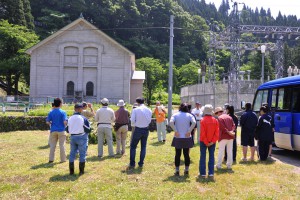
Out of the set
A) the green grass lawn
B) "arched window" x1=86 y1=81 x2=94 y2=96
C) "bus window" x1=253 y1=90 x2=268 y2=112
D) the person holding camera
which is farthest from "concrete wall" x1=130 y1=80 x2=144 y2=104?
the person holding camera

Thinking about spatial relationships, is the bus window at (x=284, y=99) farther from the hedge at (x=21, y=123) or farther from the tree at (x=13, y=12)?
the tree at (x=13, y=12)

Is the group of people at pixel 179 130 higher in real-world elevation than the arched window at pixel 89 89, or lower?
lower

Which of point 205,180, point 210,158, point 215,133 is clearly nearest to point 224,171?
point 210,158

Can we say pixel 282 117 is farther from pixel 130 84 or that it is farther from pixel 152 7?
pixel 152 7

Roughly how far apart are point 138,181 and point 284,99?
6980 mm

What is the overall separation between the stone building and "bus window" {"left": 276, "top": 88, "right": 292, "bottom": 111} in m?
27.9

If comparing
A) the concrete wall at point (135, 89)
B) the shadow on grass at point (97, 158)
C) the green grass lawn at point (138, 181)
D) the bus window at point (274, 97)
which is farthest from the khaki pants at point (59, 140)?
the concrete wall at point (135, 89)

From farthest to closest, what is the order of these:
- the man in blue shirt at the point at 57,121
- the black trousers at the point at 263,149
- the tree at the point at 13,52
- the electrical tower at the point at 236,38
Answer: the tree at the point at 13,52, the electrical tower at the point at 236,38, the black trousers at the point at 263,149, the man in blue shirt at the point at 57,121

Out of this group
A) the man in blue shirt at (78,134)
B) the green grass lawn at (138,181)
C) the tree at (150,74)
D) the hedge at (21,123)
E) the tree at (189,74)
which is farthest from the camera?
the tree at (189,74)

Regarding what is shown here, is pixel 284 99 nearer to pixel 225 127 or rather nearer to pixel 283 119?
pixel 283 119

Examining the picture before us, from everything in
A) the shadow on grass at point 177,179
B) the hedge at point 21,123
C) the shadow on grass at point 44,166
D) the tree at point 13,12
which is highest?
the tree at point 13,12

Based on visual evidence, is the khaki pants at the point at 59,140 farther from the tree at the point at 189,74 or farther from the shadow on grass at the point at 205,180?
the tree at the point at 189,74

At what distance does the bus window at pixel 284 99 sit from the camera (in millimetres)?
12205

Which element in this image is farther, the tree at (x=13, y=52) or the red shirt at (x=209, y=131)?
the tree at (x=13, y=52)
